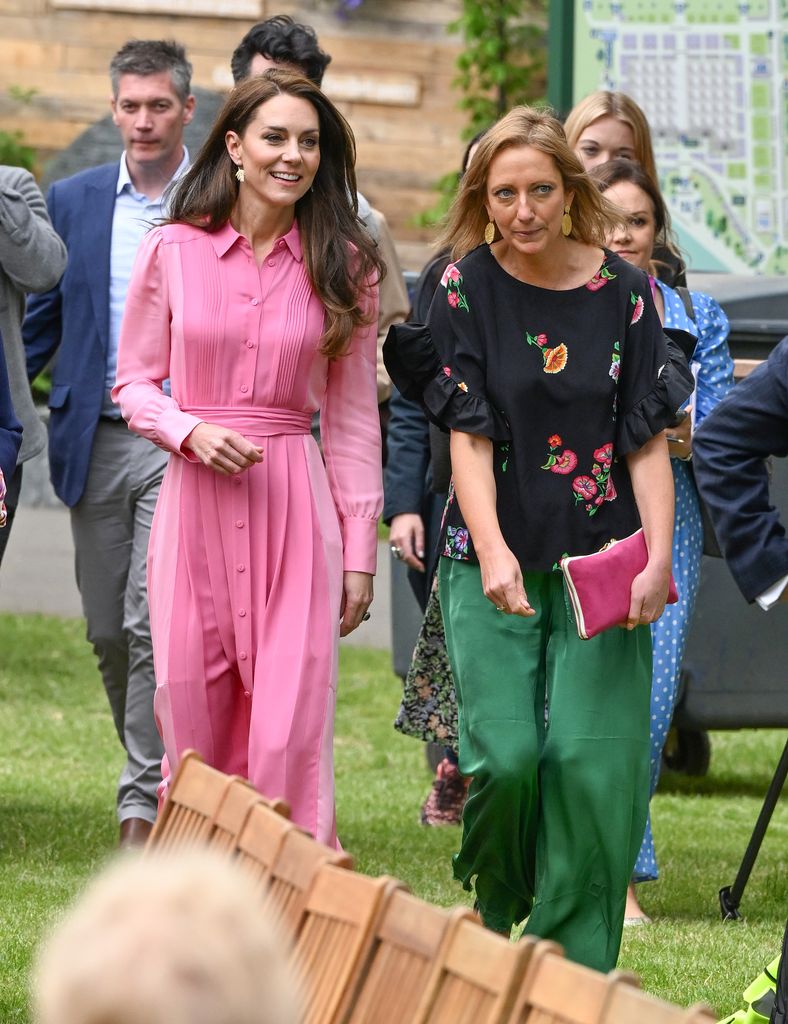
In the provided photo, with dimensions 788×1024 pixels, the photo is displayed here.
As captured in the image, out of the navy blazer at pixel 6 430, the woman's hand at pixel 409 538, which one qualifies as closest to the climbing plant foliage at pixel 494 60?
the woman's hand at pixel 409 538

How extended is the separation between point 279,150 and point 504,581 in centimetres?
115

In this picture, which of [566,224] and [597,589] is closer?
[597,589]

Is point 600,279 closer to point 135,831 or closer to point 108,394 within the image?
point 108,394

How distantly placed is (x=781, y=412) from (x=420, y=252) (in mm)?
9540

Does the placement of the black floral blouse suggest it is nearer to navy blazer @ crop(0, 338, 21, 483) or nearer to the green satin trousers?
the green satin trousers

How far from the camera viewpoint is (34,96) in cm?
1296

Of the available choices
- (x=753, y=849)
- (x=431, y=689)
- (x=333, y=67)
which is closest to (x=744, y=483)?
(x=431, y=689)

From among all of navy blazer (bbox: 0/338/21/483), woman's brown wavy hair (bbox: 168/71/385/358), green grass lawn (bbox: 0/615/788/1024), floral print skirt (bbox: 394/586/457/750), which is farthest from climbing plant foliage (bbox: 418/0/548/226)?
navy blazer (bbox: 0/338/21/483)

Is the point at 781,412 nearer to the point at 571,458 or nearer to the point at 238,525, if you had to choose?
the point at 571,458

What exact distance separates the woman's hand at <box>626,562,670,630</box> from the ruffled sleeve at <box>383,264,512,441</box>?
41cm

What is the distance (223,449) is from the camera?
423 centimetres

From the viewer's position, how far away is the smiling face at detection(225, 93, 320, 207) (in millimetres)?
4438

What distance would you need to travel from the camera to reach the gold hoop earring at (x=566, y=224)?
4254 mm

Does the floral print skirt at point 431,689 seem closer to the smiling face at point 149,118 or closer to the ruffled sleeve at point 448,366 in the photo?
the ruffled sleeve at point 448,366
